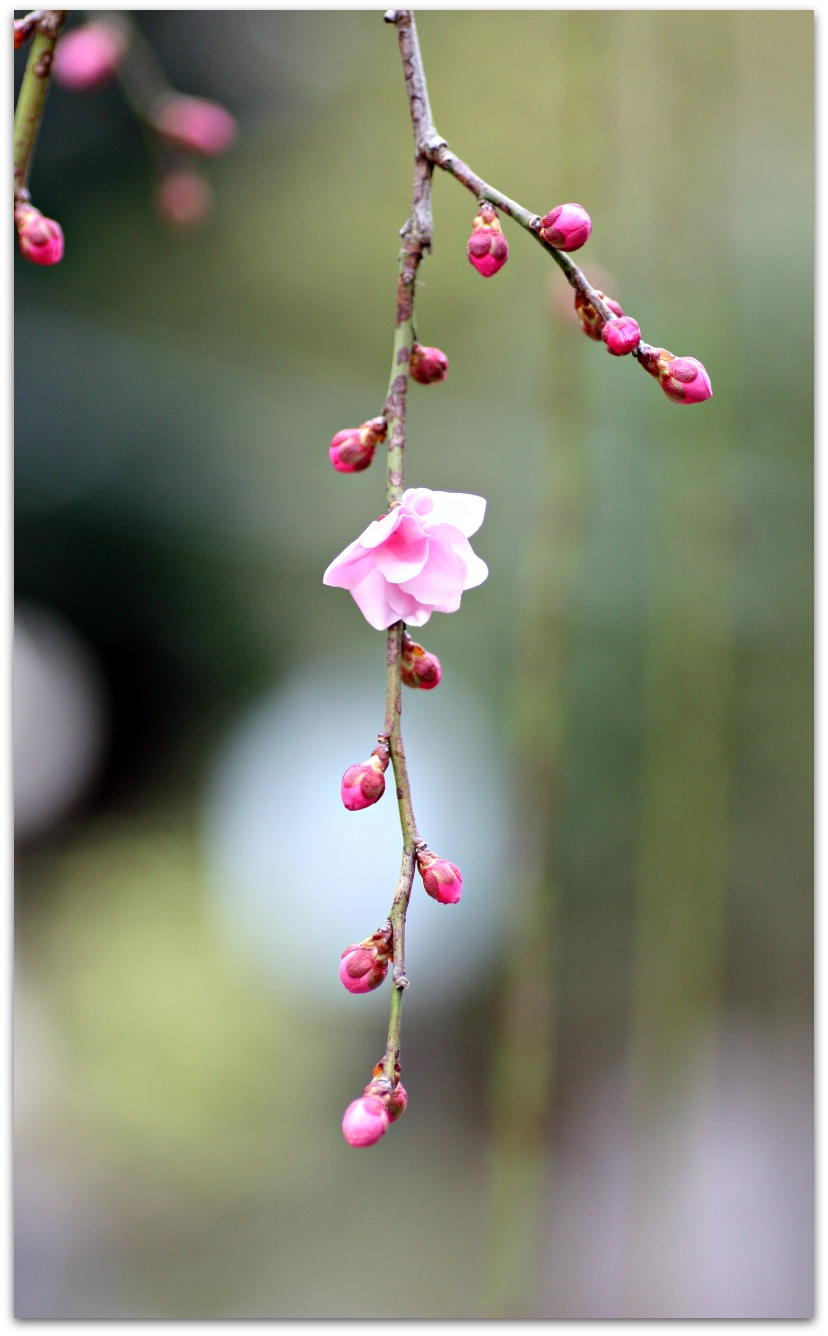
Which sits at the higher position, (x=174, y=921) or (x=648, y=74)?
(x=648, y=74)

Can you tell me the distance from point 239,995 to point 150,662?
849mm

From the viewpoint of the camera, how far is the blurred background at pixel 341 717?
5.37ft

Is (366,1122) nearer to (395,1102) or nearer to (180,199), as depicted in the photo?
(395,1102)

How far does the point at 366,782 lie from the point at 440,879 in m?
0.04

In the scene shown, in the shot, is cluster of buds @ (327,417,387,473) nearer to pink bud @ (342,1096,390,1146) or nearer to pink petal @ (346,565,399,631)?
pink petal @ (346,565,399,631)

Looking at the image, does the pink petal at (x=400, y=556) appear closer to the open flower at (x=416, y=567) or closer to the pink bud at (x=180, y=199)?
the open flower at (x=416, y=567)

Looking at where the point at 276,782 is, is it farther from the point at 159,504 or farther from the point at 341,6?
the point at 341,6

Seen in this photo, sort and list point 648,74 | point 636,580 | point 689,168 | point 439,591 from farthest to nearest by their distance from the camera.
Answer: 1. point 636,580
2. point 648,74
3. point 689,168
4. point 439,591

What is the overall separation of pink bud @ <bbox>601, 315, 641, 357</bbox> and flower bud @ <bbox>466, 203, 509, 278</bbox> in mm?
50

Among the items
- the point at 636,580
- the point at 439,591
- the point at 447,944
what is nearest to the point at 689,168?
the point at 439,591

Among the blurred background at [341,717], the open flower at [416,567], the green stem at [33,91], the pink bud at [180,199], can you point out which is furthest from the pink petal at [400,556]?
the blurred background at [341,717]

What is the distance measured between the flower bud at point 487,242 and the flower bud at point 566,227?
0.06 ft

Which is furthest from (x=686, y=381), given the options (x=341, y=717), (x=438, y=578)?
(x=341, y=717)

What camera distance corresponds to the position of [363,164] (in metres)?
2.05
